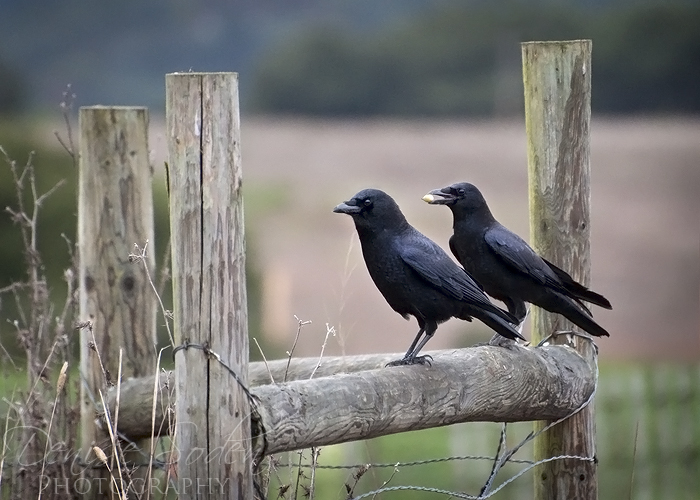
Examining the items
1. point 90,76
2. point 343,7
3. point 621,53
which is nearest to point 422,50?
point 343,7

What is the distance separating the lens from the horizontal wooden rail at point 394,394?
3188 mm

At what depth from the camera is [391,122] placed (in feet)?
68.7

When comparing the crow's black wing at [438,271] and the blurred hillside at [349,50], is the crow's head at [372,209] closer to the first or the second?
the crow's black wing at [438,271]

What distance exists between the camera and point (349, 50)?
22.8 meters

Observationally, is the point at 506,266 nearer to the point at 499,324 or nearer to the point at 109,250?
the point at 499,324

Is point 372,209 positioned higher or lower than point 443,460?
higher

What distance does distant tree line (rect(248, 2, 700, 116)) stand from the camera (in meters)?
21.0

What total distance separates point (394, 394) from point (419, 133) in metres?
16.7

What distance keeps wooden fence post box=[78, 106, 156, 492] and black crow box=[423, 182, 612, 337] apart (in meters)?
1.44

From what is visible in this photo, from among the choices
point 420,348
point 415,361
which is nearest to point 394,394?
point 415,361

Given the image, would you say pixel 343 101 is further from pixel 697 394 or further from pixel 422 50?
pixel 697 394

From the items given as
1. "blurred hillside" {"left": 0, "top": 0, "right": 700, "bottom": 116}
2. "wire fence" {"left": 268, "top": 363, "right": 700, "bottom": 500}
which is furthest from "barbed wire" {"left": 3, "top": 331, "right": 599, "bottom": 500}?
"blurred hillside" {"left": 0, "top": 0, "right": 700, "bottom": 116}

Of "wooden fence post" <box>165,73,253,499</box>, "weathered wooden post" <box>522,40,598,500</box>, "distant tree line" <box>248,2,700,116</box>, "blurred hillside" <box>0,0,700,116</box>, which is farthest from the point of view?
"distant tree line" <box>248,2,700,116</box>

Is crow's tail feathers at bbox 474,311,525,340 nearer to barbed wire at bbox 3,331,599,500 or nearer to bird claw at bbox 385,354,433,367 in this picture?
bird claw at bbox 385,354,433,367
